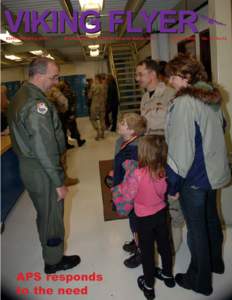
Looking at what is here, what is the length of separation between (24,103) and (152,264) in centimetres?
136

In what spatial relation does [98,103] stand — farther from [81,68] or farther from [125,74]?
[81,68]

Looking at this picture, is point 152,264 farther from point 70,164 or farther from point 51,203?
point 70,164

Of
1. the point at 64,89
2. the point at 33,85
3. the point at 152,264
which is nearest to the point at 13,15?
the point at 64,89

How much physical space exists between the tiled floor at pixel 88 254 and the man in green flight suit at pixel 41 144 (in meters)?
0.35

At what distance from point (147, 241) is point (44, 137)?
3.14 feet

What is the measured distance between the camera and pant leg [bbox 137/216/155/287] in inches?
74.7

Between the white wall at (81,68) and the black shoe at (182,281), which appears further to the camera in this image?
the white wall at (81,68)

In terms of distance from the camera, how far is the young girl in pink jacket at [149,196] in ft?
5.93

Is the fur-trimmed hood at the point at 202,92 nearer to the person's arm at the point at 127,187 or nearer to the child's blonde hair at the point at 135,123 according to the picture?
the child's blonde hair at the point at 135,123

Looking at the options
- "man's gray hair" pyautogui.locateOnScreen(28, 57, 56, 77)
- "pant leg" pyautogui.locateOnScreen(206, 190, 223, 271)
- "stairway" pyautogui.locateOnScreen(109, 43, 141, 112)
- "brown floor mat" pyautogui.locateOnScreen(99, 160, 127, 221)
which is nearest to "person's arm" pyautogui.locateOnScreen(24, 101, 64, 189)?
"man's gray hair" pyautogui.locateOnScreen(28, 57, 56, 77)

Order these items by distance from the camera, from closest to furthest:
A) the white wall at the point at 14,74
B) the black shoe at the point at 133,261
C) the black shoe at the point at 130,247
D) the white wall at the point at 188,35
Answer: the black shoe at the point at 133,261 < the black shoe at the point at 130,247 < the white wall at the point at 188,35 < the white wall at the point at 14,74

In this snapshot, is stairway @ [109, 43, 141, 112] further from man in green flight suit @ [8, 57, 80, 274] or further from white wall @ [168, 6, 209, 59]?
man in green flight suit @ [8, 57, 80, 274]

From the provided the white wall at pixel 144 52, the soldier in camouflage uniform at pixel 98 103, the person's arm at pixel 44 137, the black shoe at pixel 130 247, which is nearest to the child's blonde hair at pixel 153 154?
the person's arm at pixel 44 137

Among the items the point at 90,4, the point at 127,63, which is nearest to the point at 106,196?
the point at 90,4
